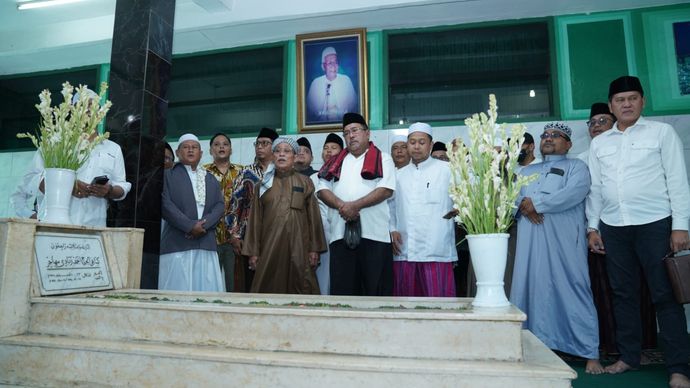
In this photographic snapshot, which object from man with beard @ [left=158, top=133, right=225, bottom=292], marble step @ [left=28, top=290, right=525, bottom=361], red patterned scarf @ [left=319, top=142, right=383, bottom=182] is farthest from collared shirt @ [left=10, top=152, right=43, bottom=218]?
red patterned scarf @ [left=319, top=142, right=383, bottom=182]

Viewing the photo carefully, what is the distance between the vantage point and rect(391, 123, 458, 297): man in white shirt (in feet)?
10.8

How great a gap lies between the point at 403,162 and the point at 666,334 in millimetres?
2257

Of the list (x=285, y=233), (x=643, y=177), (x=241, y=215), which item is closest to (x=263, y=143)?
(x=241, y=215)

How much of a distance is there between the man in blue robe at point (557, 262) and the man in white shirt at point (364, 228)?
909 millimetres

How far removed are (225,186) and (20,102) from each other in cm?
497

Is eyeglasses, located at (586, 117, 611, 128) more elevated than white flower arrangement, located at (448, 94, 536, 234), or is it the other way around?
eyeglasses, located at (586, 117, 611, 128)

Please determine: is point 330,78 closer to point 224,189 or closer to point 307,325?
point 224,189

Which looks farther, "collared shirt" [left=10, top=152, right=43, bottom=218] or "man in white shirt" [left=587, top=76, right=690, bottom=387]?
"collared shirt" [left=10, top=152, right=43, bottom=218]

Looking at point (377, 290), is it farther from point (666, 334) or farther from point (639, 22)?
point (639, 22)

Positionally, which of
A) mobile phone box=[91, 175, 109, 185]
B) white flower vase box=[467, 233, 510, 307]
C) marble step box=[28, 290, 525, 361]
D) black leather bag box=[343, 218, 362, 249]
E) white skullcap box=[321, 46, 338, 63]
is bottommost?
marble step box=[28, 290, 525, 361]

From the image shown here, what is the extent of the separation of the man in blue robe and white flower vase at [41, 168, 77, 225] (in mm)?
2685

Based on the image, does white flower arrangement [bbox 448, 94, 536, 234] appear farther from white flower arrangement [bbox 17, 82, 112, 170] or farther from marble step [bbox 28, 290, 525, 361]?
white flower arrangement [bbox 17, 82, 112, 170]

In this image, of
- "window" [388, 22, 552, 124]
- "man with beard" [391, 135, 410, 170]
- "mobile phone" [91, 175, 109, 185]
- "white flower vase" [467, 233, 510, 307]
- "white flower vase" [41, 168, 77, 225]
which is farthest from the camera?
"window" [388, 22, 552, 124]

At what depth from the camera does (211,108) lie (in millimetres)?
6285
